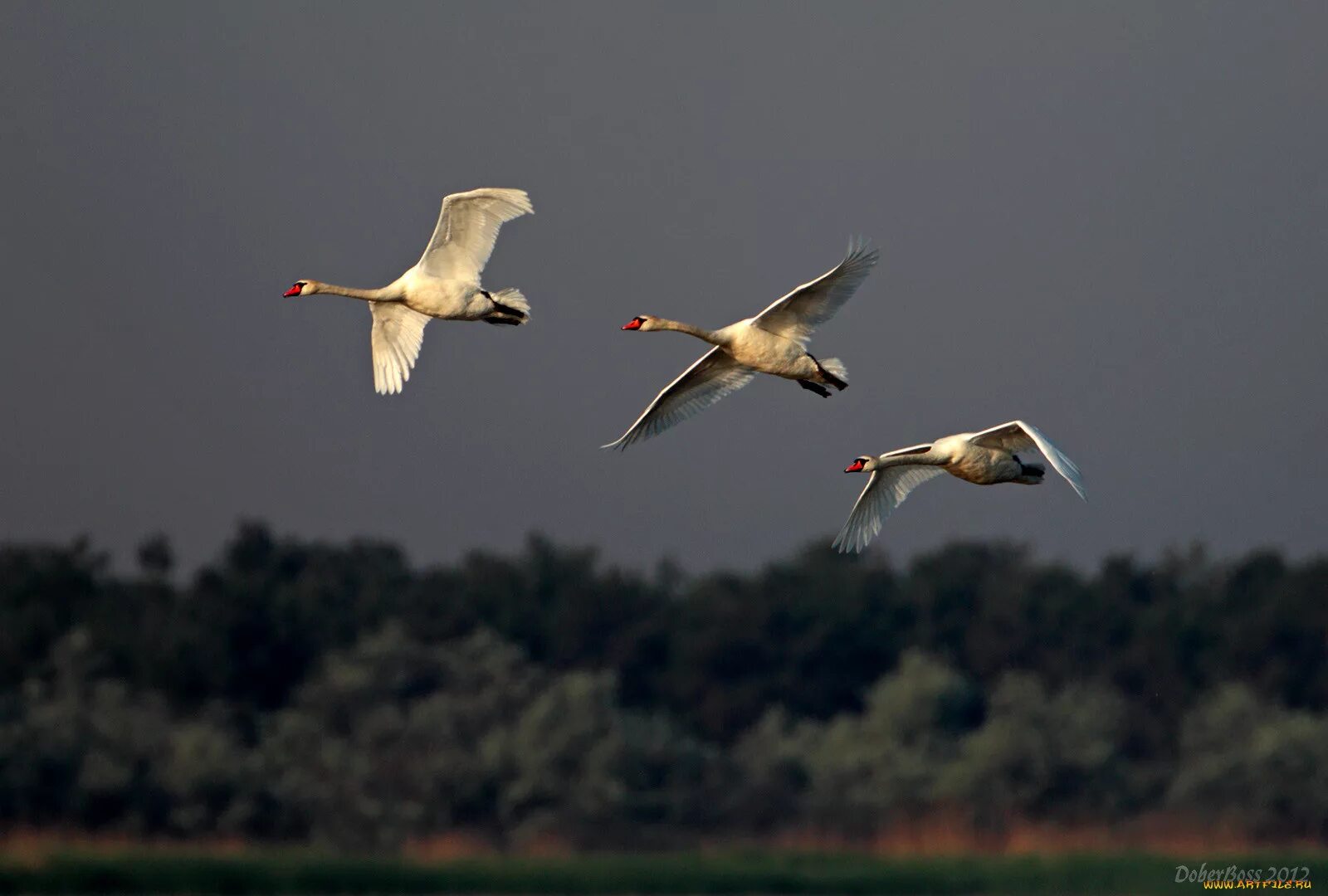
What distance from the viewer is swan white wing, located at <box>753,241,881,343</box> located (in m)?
20.6

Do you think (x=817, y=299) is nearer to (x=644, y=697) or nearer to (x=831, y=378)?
(x=831, y=378)

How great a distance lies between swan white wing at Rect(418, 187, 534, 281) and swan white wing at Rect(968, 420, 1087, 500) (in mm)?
5304

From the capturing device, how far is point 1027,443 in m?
20.6

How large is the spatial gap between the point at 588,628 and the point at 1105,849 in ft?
68.6

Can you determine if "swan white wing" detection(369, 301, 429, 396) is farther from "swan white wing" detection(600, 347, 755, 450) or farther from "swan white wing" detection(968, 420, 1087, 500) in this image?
"swan white wing" detection(968, 420, 1087, 500)

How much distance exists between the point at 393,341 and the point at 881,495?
533cm

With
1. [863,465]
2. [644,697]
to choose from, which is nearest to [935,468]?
[863,465]

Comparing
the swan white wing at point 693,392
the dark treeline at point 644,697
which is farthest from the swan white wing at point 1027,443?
the dark treeline at point 644,697

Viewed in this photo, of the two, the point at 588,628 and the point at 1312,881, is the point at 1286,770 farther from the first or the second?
the point at 588,628

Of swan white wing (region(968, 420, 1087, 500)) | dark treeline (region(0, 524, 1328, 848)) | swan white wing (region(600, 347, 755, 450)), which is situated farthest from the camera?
dark treeline (region(0, 524, 1328, 848))

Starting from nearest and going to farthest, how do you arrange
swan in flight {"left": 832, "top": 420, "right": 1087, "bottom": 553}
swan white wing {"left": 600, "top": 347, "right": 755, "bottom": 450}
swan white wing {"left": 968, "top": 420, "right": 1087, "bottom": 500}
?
swan white wing {"left": 968, "top": 420, "right": 1087, "bottom": 500} < swan in flight {"left": 832, "top": 420, "right": 1087, "bottom": 553} < swan white wing {"left": 600, "top": 347, "right": 755, "bottom": 450}

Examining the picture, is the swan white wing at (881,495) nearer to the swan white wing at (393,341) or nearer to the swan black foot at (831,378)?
the swan black foot at (831,378)

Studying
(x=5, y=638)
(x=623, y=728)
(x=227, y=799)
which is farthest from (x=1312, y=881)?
(x=5, y=638)

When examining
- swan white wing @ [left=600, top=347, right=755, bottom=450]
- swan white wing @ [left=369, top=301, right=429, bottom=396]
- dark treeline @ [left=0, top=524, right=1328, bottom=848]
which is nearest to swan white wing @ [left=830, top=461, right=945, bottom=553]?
swan white wing @ [left=600, top=347, right=755, bottom=450]
